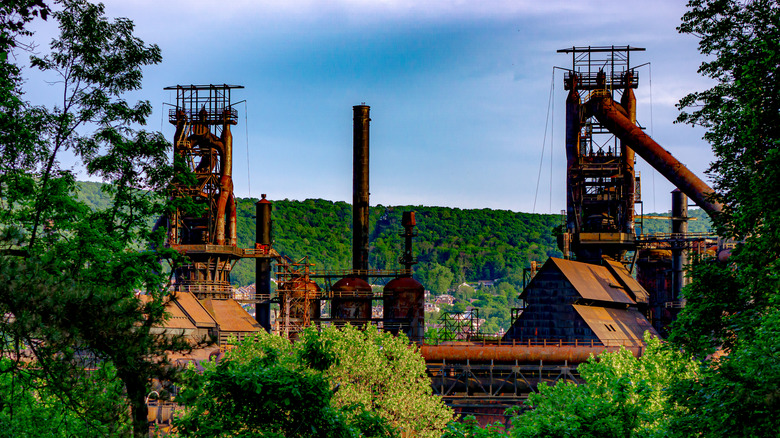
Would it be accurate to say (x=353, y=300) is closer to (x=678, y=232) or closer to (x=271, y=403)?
(x=678, y=232)

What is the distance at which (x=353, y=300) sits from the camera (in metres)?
71.6

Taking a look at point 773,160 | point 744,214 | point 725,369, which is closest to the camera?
point 725,369

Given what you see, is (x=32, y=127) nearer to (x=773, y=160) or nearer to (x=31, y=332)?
(x=31, y=332)

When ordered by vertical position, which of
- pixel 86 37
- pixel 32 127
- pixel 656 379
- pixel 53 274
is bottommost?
pixel 656 379

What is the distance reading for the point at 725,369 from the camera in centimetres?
1719

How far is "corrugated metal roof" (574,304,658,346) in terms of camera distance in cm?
5331

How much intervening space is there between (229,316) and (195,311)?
6641mm

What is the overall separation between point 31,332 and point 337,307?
2258 inches

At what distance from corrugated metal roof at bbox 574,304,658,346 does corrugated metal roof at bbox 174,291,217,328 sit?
931 inches

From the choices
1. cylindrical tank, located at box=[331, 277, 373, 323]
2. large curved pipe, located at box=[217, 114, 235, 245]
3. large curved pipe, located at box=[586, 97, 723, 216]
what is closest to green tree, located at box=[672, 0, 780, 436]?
large curved pipe, located at box=[586, 97, 723, 216]

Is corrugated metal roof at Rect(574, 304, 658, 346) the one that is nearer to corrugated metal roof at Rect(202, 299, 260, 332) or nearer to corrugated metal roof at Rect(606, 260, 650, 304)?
corrugated metal roof at Rect(606, 260, 650, 304)

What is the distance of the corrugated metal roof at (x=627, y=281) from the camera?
62.6m

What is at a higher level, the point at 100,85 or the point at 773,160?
the point at 100,85

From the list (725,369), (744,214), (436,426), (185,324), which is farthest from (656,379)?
(185,324)
